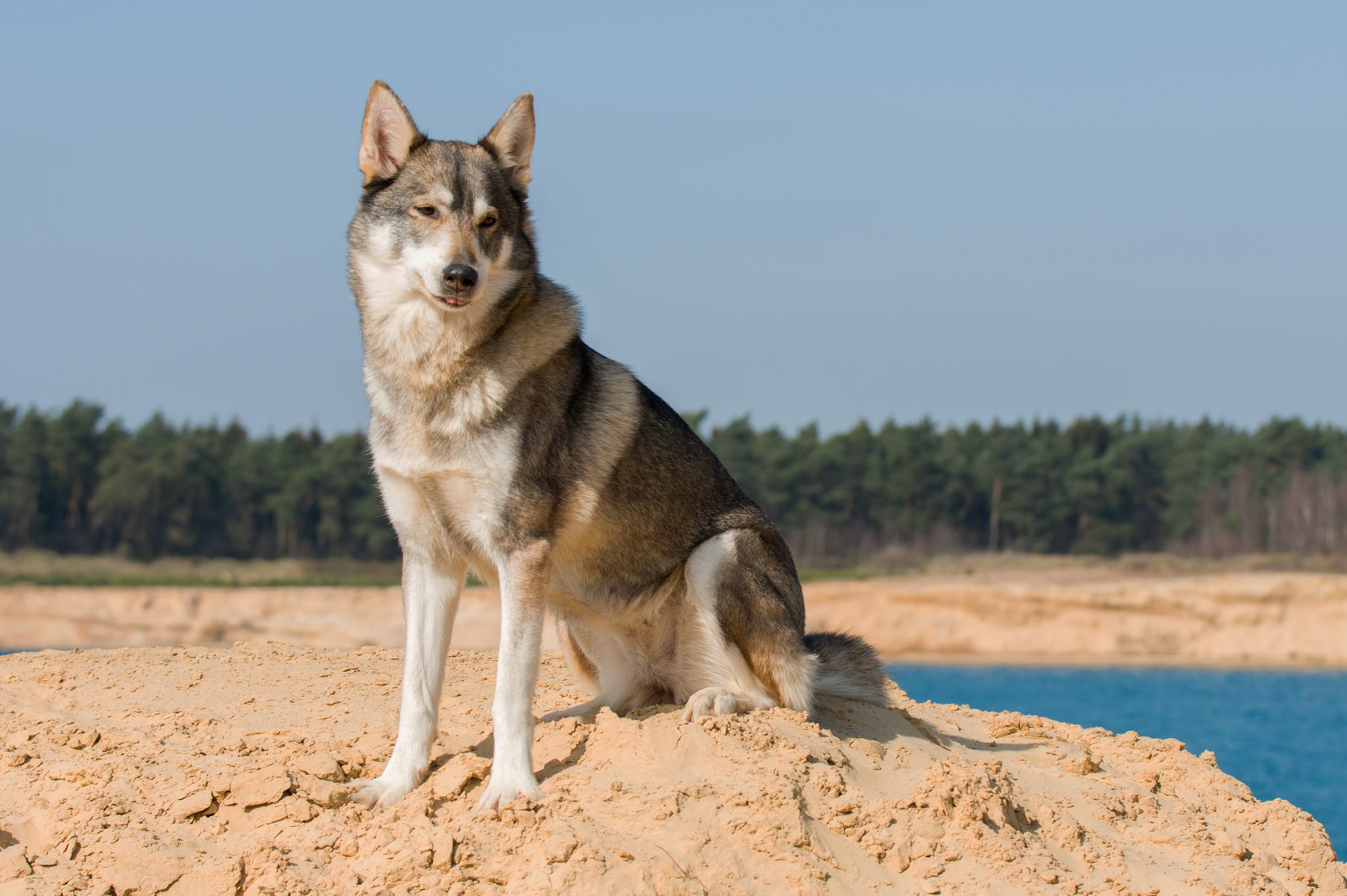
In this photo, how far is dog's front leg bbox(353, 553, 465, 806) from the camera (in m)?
5.80

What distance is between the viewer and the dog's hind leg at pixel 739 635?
248 inches

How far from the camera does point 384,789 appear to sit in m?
5.71

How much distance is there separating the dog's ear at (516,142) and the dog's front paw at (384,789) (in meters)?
2.75

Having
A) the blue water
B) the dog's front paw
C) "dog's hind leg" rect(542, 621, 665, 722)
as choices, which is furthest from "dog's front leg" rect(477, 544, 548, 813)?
the blue water

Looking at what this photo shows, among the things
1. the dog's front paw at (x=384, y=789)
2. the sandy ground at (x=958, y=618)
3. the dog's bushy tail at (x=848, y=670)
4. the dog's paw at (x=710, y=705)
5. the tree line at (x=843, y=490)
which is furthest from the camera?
the tree line at (x=843, y=490)

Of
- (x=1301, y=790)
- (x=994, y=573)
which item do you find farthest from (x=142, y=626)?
(x=1301, y=790)

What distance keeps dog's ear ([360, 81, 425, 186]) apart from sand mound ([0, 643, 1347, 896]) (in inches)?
106

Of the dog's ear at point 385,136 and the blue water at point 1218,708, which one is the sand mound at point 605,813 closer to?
the dog's ear at point 385,136

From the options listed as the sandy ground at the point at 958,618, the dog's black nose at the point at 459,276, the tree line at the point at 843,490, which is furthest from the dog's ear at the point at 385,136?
the tree line at the point at 843,490

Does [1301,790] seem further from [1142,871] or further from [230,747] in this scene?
[230,747]

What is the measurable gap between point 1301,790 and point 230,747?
20.7m

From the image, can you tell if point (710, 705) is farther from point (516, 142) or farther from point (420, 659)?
point (516, 142)

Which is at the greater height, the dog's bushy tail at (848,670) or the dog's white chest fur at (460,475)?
the dog's white chest fur at (460,475)

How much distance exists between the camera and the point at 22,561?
175 feet
